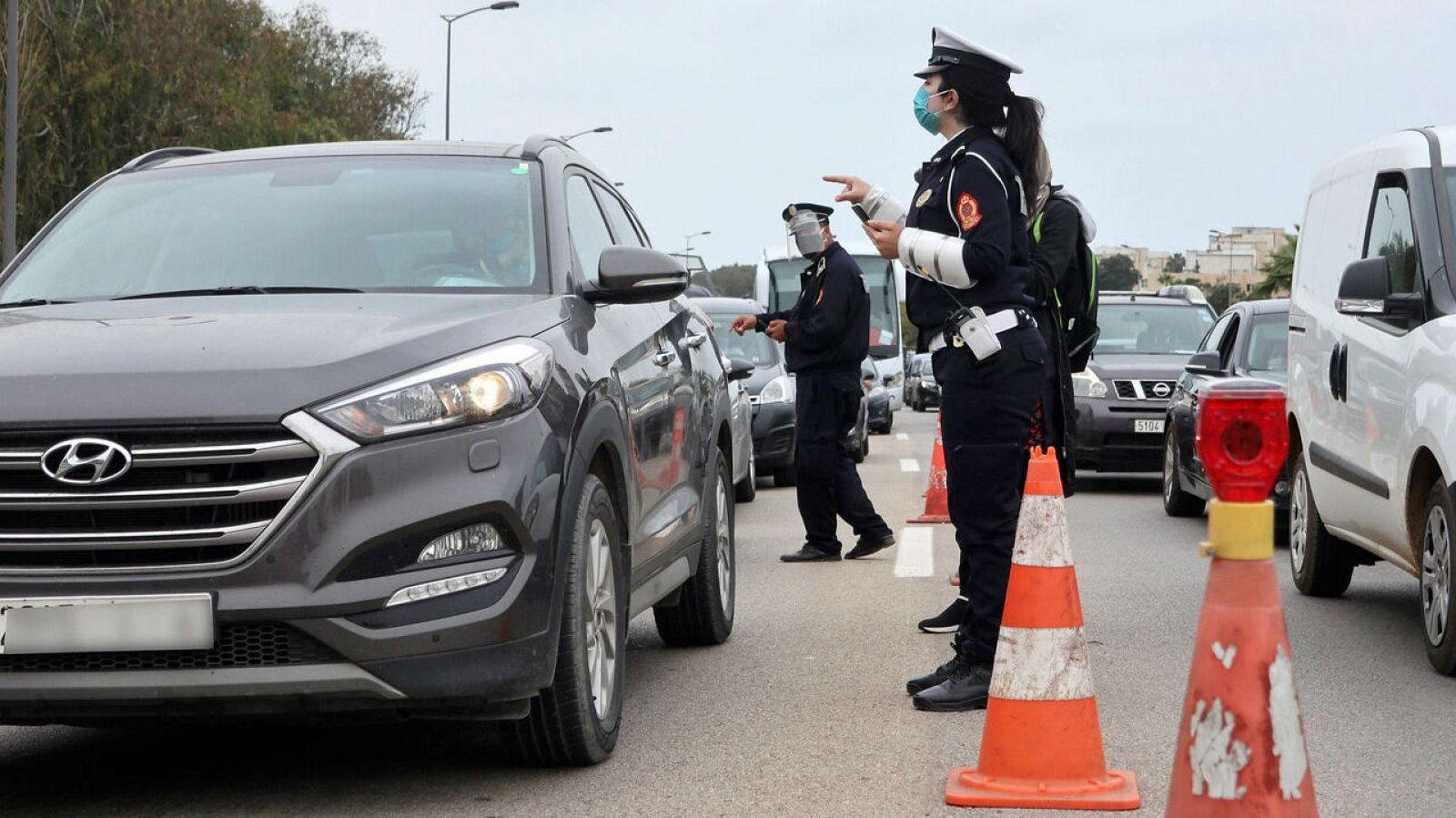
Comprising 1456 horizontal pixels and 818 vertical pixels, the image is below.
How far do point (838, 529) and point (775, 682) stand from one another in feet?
22.7

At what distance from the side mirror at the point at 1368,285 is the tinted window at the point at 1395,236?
0.70 ft

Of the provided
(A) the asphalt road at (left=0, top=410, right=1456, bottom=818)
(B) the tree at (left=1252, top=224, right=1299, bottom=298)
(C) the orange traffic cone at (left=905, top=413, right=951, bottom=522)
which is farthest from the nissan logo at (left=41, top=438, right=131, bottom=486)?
(B) the tree at (left=1252, top=224, right=1299, bottom=298)

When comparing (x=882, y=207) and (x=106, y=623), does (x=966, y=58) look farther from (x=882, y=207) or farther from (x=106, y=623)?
(x=106, y=623)

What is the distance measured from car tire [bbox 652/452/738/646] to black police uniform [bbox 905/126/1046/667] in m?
1.42

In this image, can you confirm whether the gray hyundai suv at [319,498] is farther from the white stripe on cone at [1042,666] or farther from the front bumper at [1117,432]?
the front bumper at [1117,432]

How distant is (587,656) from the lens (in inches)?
210

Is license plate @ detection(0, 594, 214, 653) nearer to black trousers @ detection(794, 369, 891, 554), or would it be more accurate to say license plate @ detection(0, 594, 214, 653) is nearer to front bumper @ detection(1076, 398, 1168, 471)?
black trousers @ detection(794, 369, 891, 554)

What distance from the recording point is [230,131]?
53219 millimetres

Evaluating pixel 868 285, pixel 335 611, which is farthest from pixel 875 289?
pixel 335 611

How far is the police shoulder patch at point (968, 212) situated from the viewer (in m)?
6.21

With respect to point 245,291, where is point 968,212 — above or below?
above

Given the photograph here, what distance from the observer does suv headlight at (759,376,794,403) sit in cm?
1761

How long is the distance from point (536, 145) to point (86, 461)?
93.4 inches

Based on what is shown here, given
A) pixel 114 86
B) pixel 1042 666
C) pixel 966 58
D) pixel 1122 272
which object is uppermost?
pixel 114 86
